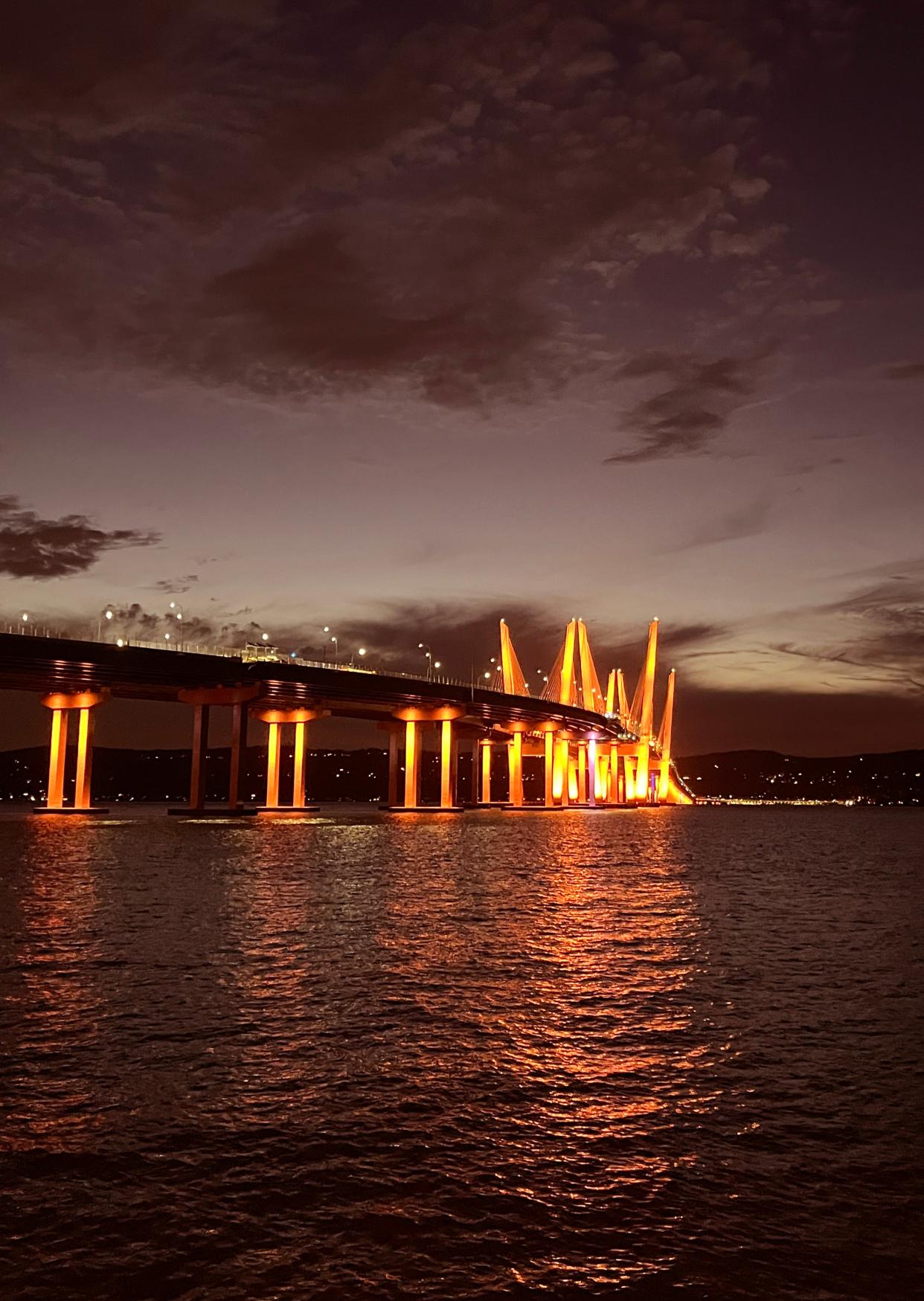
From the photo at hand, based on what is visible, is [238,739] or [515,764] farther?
[515,764]

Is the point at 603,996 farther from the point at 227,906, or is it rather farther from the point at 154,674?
the point at 154,674

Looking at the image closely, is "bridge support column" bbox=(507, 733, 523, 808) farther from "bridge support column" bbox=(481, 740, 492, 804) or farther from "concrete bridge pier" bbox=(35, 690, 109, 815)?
"concrete bridge pier" bbox=(35, 690, 109, 815)

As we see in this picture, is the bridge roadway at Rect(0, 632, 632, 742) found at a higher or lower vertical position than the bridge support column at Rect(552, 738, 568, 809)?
higher

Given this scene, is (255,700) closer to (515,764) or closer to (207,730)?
(207,730)

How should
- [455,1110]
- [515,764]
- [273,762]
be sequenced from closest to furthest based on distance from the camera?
[455,1110] < [273,762] < [515,764]

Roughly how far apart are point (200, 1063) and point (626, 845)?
62.3 metres

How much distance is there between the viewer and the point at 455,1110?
10.8 m

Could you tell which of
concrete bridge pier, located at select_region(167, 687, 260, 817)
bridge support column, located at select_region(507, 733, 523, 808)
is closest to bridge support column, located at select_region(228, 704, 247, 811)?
concrete bridge pier, located at select_region(167, 687, 260, 817)

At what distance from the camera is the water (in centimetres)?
727

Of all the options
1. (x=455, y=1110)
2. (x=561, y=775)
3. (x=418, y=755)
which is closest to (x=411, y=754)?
(x=418, y=755)

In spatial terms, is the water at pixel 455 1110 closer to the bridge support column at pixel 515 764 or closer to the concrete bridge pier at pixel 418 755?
the concrete bridge pier at pixel 418 755

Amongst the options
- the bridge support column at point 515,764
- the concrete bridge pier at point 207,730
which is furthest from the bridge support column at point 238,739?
the bridge support column at point 515,764

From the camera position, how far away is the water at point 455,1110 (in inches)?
286

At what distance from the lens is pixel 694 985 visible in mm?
18078
